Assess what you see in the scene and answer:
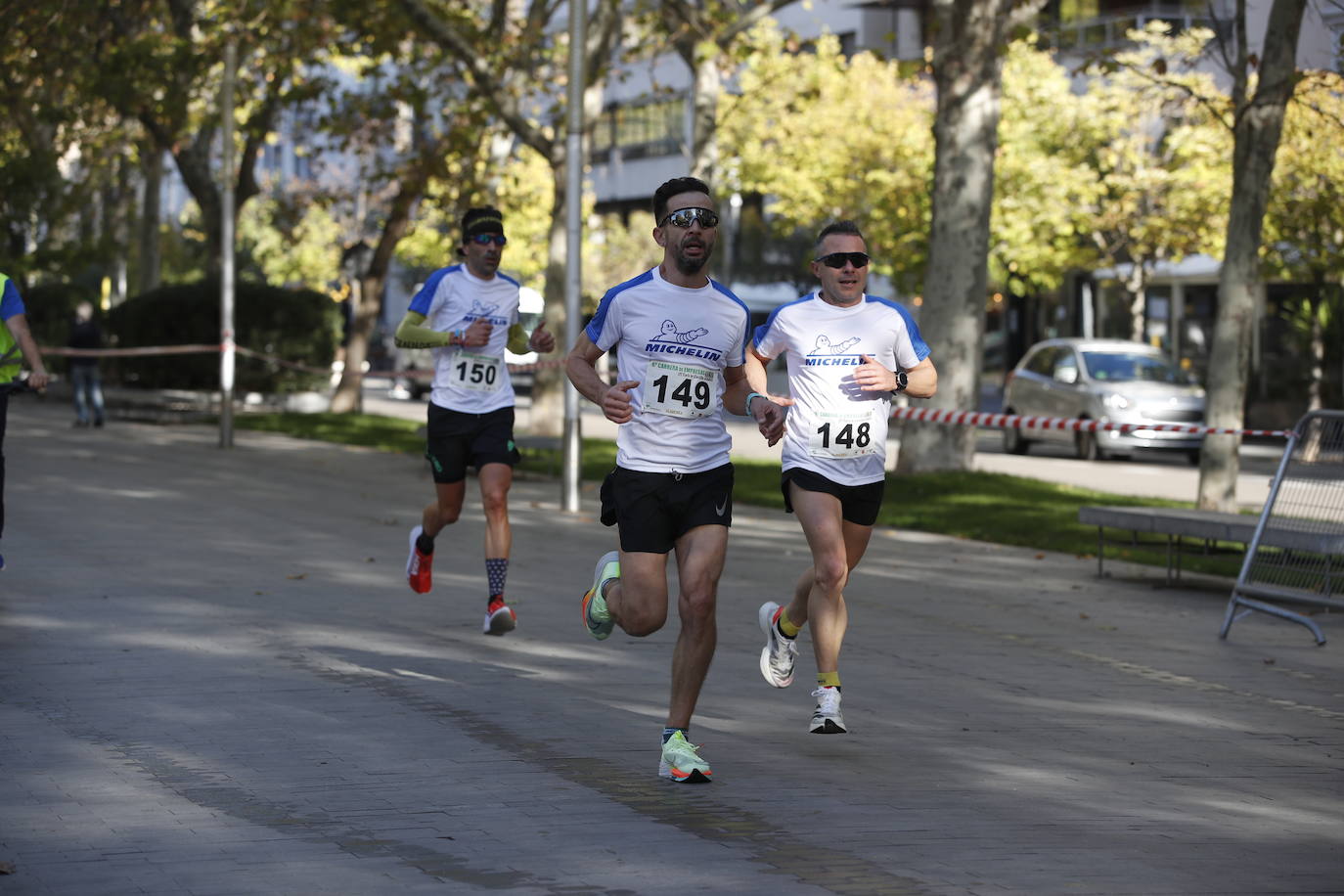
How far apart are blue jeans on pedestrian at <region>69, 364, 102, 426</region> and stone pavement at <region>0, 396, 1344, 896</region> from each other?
16417mm

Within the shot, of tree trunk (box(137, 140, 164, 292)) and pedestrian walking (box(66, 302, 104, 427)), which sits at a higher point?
tree trunk (box(137, 140, 164, 292))

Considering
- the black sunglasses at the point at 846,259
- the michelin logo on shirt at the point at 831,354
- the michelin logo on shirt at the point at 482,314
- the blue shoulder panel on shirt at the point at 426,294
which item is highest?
the black sunglasses at the point at 846,259

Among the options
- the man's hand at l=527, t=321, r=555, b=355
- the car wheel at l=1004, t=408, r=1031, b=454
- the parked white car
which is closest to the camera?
the man's hand at l=527, t=321, r=555, b=355

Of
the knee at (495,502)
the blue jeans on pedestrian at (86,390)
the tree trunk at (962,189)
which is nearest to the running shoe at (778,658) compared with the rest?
the knee at (495,502)

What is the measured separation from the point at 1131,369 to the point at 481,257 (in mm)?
20890

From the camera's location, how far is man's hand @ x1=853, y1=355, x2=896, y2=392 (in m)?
7.38

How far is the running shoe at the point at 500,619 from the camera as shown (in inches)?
377

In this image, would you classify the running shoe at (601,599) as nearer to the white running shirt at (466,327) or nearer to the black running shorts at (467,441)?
the black running shorts at (467,441)

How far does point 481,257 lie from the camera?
10.2 meters

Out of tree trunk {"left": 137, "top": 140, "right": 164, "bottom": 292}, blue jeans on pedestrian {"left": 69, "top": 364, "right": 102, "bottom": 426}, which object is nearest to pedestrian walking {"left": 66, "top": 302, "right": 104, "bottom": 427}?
blue jeans on pedestrian {"left": 69, "top": 364, "right": 102, "bottom": 426}

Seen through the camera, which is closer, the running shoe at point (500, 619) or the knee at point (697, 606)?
the knee at point (697, 606)

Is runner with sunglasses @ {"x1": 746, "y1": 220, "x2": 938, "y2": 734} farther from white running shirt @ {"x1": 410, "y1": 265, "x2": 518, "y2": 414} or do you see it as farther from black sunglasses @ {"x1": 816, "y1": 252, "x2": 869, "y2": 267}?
white running shirt @ {"x1": 410, "y1": 265, "x2": 518, "y2": 414}

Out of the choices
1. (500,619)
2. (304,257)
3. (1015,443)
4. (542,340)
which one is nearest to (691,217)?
(542,340)

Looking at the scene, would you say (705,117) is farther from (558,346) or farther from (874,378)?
(874,378)
